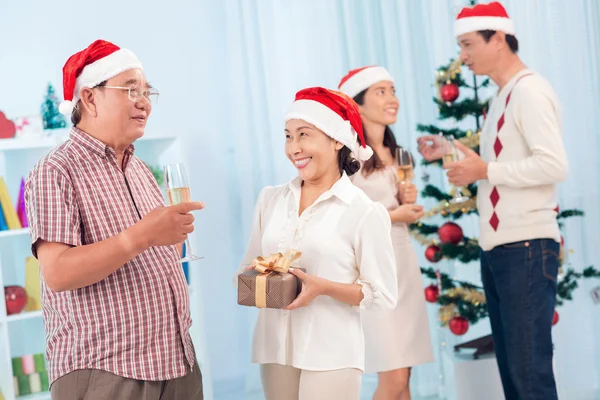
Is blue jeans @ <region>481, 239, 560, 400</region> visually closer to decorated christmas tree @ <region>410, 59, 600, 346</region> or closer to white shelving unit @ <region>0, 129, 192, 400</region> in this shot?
decorated christmas tree @ <region>410, 59, 600, 346</region>

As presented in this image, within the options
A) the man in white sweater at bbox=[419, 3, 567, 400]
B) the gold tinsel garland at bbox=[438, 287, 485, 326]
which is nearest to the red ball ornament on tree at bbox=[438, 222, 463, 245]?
the gold tinsel garland at bbox=[438, 287, 485, 326]

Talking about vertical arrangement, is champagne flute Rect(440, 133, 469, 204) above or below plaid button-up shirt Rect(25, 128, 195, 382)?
above

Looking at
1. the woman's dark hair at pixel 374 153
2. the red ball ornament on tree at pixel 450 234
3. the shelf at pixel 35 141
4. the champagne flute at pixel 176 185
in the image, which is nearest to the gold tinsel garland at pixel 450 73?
the woman's dark hair at pixel 374 153

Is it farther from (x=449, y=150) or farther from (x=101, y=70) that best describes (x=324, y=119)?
(x=449, y=150)

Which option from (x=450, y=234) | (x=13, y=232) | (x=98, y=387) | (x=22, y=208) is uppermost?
(x=22, y=208)

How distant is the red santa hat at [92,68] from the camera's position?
2.11m

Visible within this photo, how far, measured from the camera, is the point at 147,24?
5250mm

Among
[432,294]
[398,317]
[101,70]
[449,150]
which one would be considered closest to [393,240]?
[398,317]

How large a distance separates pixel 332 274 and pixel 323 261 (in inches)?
1.8

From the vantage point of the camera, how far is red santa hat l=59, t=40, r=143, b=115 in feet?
6.91

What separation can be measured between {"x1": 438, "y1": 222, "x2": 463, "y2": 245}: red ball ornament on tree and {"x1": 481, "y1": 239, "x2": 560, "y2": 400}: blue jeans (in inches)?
24.6

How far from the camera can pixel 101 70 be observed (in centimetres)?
Answer: 211

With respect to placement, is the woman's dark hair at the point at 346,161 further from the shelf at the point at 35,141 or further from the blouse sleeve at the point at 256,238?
the shelf at the point at 35,141

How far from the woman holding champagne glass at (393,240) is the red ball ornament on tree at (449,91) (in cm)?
43
